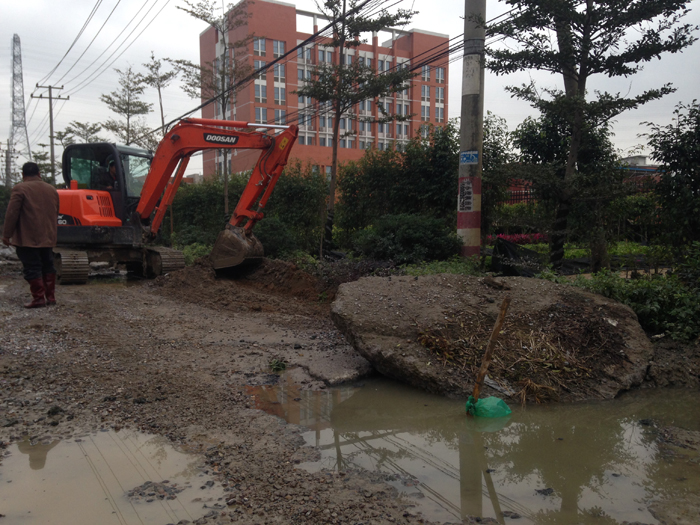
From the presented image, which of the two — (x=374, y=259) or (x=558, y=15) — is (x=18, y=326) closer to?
(x=374, y=259)

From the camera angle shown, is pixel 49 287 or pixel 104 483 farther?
pixel 49 287

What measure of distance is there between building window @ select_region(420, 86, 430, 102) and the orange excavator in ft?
161

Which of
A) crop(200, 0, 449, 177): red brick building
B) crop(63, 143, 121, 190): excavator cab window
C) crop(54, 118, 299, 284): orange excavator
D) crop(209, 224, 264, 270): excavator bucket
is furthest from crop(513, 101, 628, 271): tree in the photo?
crop(200, 0, 449, 177): red brick building

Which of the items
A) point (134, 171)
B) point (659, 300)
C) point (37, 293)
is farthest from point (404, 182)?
point (37, 293)

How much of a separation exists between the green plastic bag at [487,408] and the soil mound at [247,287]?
4.68 metres

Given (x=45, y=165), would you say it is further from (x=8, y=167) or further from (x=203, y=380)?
(x=203, y=380)

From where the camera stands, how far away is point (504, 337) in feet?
17.0

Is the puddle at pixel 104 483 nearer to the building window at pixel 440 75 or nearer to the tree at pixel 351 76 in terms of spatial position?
the tree at pixel 351 76

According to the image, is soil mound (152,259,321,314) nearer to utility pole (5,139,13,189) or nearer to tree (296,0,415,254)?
tree (296,0,415,254)

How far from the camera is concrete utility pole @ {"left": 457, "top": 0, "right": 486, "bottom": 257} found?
9630mm

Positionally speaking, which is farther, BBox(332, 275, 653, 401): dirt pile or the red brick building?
the red brick building

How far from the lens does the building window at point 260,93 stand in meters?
47.7

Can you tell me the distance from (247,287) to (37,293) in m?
3.60

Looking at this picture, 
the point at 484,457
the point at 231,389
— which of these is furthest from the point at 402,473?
the point at 231,389
